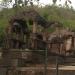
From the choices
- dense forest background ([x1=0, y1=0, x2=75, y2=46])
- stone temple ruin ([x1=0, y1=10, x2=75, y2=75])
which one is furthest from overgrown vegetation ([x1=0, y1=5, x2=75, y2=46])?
stone temple ruin ([x1=0, y1=10, x2=75, y2=75])

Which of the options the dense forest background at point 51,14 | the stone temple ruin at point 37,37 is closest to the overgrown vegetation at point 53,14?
the dense forest background at point 51,14

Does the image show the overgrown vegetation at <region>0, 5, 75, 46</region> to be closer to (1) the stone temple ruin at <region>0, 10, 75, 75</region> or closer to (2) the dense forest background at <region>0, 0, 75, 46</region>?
(2) the dense forest background at <region>0, 0, 75, 46</region>

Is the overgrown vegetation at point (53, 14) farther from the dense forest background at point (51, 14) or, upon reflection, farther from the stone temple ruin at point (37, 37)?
the stone temple ruin at point (37, 37)

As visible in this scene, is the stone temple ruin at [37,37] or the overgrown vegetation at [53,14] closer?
the stone temple ruin at [37,37]

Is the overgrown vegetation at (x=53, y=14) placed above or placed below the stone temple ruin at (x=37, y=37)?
above

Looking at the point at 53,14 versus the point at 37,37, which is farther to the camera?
the point at 53,14

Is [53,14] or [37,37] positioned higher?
[53,14]

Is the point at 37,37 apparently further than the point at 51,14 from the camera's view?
No

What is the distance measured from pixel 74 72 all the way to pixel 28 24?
9489 mm

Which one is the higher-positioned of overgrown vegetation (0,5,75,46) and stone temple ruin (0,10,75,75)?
overgrown vegetation (0,5,75,46)

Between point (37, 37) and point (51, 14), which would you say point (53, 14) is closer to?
point (51, 14)

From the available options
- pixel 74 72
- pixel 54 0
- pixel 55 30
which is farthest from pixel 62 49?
pixel 54 0

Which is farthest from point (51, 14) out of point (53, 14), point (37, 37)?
point (37, 37)

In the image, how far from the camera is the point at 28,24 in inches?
907
